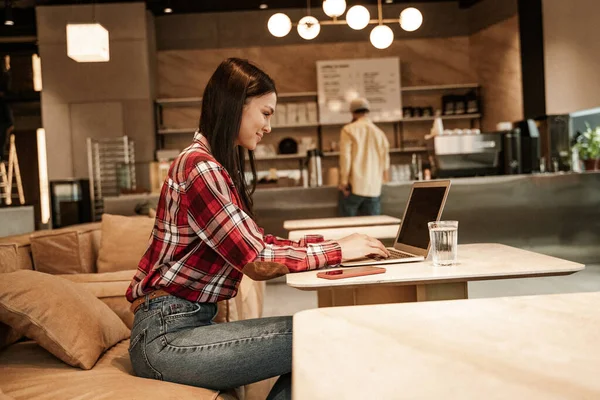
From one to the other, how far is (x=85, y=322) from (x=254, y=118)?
816 mm

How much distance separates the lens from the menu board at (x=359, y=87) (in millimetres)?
8758

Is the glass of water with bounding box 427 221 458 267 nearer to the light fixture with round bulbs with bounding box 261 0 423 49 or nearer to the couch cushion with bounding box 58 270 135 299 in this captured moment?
the couch cushion with bounding box 58 270 135 299

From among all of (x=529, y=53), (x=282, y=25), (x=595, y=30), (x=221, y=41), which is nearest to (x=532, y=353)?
(x=282, y=25)

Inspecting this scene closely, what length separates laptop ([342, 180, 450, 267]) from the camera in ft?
6.36

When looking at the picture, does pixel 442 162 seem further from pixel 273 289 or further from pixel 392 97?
pixel 392 97

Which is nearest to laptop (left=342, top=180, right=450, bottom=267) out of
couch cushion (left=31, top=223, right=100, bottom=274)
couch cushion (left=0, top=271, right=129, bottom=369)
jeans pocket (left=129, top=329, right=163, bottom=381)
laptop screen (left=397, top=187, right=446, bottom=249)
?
laptop screen (left=397, top=187, right=446, bottom=249)

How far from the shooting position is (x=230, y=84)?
1800 millimetres

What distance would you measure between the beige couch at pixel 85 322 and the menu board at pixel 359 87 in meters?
4.95

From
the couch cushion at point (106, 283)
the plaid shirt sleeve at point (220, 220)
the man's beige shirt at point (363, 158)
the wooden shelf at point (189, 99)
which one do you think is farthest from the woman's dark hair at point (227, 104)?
the wooden shelf at point (189, 99)

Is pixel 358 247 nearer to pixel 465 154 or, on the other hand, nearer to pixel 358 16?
pixel 358 16

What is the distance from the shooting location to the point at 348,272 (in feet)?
5.56

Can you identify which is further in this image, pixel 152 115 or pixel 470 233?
pixel 152 115

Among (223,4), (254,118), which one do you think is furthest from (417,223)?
(223,4)

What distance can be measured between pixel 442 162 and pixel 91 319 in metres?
4.79
